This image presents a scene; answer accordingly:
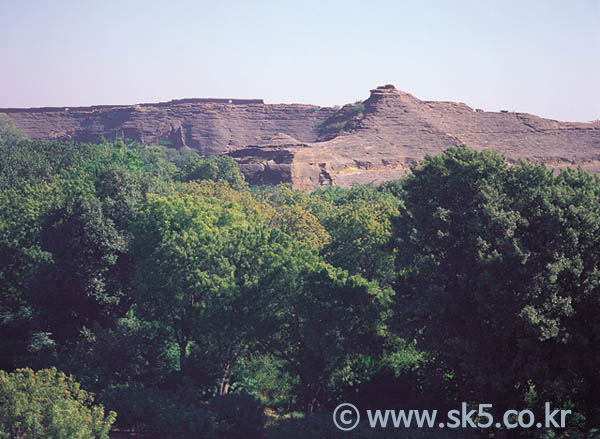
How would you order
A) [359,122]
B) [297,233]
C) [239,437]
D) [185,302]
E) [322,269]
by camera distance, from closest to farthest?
1. [239,437]
2. [322,269]
3. [185,302]
4. [297,233]
5. [359,122]

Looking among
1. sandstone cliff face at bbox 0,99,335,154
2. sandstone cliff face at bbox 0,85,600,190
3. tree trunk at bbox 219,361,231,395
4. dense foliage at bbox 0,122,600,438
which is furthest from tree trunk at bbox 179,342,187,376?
sandstone cliff face at bbox 0,99,335,154

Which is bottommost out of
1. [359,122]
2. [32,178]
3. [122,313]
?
[122,313]

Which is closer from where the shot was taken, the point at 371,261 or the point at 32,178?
the point at 371,261

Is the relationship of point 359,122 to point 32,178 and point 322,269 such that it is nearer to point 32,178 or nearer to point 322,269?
point 32,178

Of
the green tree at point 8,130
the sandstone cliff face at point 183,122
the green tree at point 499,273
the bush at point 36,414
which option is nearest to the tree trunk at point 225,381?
the bush at point 36,414

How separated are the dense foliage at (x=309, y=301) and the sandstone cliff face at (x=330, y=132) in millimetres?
28616

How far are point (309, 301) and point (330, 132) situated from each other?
56731mm

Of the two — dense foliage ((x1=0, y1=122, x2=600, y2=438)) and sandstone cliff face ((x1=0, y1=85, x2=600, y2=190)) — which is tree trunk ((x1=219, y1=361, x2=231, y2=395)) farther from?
sandstone cliff face ((x1=0, y1=85, x2=600, y2=190))

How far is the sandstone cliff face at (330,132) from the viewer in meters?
58.1

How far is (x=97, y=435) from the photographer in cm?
1593

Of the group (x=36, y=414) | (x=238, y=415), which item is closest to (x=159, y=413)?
(x=238, y=415)

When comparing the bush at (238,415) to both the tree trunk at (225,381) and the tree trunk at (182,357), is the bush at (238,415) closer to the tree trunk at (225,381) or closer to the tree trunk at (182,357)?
the tree trunk at (225,381)

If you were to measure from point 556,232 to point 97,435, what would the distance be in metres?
13.2

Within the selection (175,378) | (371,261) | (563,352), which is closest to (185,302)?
(175,378)
